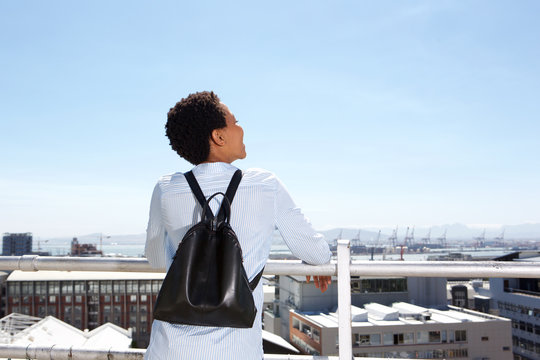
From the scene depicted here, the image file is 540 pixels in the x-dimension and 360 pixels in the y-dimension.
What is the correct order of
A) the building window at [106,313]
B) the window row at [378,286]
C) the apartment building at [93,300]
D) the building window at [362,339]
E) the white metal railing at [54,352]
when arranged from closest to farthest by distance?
the white metal railing at [54,352] < the building window at [362,339] < the window row at [378,286] < the apartment building at [93,300] < the building window at [106,313]

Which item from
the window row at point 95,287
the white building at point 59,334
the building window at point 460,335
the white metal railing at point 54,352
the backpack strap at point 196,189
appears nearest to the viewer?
the backpack strap at point 196,189

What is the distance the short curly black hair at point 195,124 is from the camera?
1159mm

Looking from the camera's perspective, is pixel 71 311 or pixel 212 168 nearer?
pixel 212 168

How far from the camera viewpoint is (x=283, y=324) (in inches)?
1240

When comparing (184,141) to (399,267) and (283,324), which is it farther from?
(283,324)

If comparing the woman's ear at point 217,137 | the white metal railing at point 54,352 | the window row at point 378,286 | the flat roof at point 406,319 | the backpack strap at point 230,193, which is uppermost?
the woman's ear at point 217,137

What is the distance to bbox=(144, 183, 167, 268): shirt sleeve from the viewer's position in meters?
1.14

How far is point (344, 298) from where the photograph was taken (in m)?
1.47

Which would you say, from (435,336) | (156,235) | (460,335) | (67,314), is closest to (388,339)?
(435,336)

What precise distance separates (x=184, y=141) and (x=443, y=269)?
38.8 inches

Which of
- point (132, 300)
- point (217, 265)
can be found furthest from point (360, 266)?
point (132, 300)

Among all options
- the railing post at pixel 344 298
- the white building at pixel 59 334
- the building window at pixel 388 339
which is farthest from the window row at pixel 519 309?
the railing post at pixel 344 298

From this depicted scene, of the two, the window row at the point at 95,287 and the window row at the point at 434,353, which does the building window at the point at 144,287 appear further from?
the window row at the point at 434,353

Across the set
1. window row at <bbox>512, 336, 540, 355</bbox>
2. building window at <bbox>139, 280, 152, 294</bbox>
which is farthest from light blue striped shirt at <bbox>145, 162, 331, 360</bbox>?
building window at <bbox>139, 280, 152, 294</bbox>
